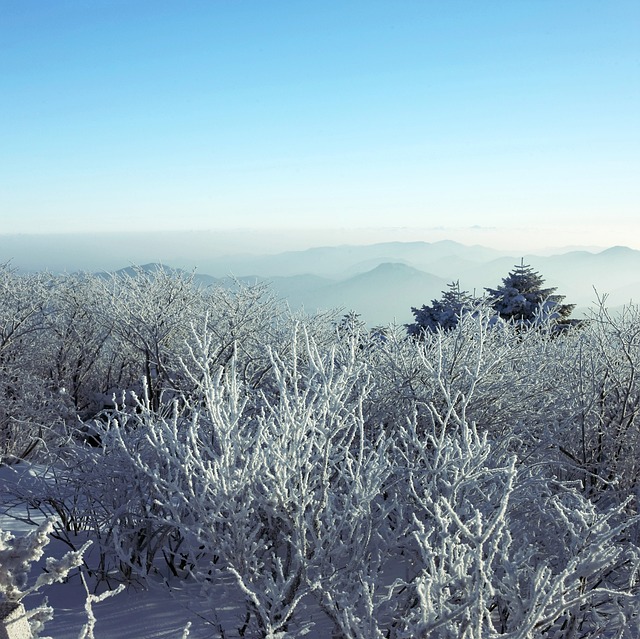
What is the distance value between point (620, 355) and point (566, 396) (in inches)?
35.4

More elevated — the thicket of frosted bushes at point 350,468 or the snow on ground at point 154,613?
the thicket of frosted bushes at point 350,468

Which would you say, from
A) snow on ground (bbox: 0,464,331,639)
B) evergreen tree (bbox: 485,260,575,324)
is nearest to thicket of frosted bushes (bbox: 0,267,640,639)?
snow on ground (bbox: 0,464,331,639)

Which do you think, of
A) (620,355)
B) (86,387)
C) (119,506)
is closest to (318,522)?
(119,506)

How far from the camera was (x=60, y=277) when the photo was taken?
18.0 meters

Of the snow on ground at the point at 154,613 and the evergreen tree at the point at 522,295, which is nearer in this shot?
the snow on ground at the point at 154,613

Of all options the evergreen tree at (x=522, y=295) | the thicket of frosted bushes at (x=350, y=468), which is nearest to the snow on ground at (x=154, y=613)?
the thicket of frosted bushes at (x=350, y=468)

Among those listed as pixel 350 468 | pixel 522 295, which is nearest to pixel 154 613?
pixel 350 468

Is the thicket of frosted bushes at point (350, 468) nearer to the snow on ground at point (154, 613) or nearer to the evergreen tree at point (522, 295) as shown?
the snow on ground at point (154, 613)

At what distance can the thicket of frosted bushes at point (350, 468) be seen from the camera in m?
3.46

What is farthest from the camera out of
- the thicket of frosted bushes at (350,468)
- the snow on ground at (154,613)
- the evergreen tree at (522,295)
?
the evergreen tree at (522,295)

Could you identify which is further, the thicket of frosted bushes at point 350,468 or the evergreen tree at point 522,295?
the evergreen tree at point 522,295

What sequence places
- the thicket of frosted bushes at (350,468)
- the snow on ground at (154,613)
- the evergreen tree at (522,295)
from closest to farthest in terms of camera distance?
1. the thicket of frosted bushes at (350,468)
2. the snow on ground at (154,613)
3. the evergreen tree at (522,295)

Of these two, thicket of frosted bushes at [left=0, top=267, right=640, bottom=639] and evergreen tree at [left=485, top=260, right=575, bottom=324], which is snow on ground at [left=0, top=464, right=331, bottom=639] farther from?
evergreen tree at [left=485, top=260, right=575, bottom=324]

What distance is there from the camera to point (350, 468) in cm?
354
